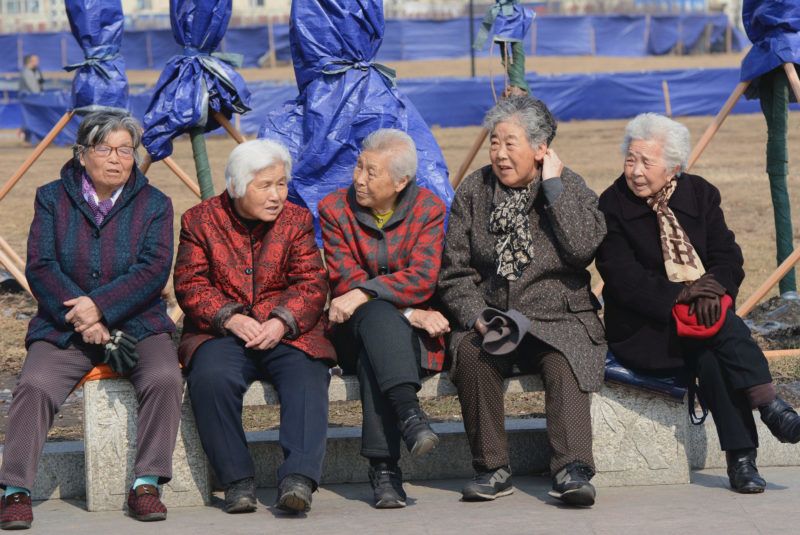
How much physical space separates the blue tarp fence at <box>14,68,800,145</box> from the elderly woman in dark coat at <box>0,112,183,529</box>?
17.6 metres

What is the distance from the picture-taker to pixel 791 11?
21.9ft

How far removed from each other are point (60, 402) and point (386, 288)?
1.14m

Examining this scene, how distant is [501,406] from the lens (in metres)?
4.49

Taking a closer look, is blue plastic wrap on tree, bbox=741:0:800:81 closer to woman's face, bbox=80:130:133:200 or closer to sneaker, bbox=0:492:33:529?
woman's face, bbox=80:130:133:200

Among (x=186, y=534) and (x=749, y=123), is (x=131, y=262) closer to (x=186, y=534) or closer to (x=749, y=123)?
(x=186, y=534)

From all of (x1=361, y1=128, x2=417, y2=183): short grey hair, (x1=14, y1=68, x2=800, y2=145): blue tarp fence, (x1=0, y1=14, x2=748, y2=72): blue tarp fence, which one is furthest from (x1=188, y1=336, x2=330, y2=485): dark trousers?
(x1=0, y1=14, x2=748, y2=72): blue tarp fence

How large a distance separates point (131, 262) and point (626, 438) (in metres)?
1.78

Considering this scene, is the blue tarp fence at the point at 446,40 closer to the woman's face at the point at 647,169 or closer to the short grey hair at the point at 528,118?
the short grey hair at the point at 528,118

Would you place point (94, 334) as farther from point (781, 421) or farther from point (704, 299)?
point (781, 421)

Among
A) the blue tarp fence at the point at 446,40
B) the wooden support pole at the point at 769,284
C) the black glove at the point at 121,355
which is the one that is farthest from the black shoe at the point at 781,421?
the blue tarp fence at the point at 446,40

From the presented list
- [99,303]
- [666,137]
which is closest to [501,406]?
[666,137]

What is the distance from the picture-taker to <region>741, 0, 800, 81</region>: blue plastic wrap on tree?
6.67 meters

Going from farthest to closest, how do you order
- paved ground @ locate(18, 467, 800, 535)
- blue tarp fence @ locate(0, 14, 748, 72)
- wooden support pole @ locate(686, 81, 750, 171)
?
1. blue tarp fence @ locate(0, 14, 748, 72)
2. wooden support pole @ locate(686, 81, 750, 171)
3. paved ground @ locate(18, 467, 800, 535)

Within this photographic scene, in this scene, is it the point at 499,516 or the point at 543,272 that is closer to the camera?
the point at 499,516
